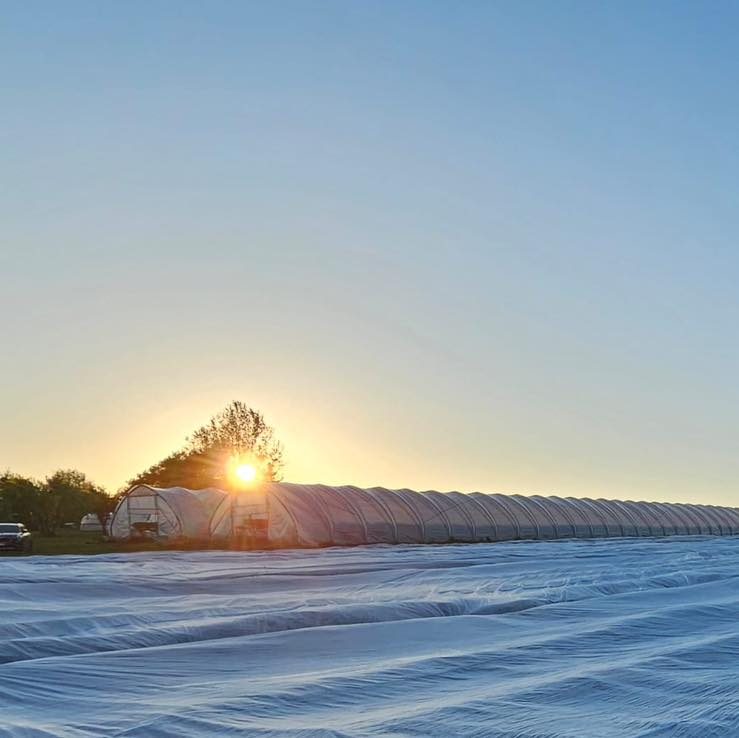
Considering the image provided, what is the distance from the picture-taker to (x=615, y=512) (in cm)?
2941

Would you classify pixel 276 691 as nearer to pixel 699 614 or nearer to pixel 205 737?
pixel 205 737

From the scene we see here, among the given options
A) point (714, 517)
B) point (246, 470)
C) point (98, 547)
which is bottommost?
point (98, 547)

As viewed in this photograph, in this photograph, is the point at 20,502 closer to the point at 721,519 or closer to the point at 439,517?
the point at 439,517

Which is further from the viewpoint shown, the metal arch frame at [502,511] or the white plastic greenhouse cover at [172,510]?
the metal arch frame at [502,511]

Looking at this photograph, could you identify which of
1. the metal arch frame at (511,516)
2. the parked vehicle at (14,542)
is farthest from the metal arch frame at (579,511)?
the parked vehicle at (14,542)

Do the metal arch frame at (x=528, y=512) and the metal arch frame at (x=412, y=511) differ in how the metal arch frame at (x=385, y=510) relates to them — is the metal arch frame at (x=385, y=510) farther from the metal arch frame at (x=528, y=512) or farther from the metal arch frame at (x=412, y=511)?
the metal arch frame at (x=528, y=512)

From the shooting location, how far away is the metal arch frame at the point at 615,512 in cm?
2870

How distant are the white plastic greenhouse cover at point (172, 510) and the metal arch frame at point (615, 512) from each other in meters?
12.5

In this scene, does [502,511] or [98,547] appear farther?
[502,511]

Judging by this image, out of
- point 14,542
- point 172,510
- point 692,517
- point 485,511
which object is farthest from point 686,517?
point 14,542

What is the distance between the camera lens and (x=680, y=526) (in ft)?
103

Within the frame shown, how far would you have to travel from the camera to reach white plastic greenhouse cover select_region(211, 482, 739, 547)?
19.7m

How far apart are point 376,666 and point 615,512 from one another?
27.6 metres

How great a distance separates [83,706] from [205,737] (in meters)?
0.58
